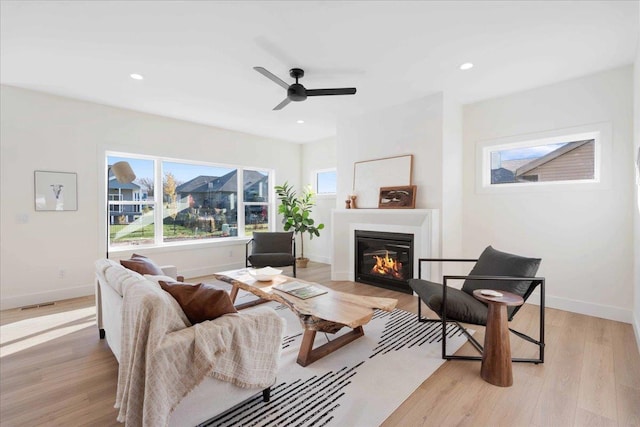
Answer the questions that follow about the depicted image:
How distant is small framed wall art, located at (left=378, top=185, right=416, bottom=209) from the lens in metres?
4.07

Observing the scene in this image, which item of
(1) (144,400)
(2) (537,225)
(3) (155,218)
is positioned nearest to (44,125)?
(3) (155,218)

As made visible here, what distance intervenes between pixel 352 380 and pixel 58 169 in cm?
448

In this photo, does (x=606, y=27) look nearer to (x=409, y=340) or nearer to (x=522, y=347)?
(x=522, y=347)

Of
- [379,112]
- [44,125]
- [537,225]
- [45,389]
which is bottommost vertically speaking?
[45,389]

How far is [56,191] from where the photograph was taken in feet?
12.7

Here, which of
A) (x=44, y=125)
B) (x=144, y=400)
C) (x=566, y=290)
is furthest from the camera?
(x=44, y=125)

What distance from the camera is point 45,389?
2.00m

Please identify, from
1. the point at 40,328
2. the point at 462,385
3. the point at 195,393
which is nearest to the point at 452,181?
the point at 462,385

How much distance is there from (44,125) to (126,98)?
105 centimetres

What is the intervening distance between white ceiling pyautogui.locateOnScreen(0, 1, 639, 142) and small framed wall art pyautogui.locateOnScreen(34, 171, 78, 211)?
1090 millimetres

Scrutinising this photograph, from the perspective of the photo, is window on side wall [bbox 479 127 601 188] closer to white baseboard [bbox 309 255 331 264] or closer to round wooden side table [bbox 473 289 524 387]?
round wooden side table [bbox 473 289 524 387]

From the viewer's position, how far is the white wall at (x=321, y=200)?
627 cm

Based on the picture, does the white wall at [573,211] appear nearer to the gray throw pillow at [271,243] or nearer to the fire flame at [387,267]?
the fire flame at [387,267]

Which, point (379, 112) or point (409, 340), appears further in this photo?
point (379, 112)
